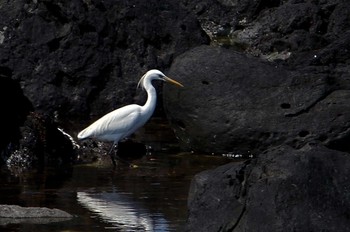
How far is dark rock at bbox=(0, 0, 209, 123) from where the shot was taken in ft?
59.3

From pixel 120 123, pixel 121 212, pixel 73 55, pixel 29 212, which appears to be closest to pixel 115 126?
pixel 120 123

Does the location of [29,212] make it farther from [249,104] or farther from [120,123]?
[249,104]

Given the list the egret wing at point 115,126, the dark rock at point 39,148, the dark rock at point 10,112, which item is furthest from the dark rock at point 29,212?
the egret wing at point 115,126

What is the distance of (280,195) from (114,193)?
4511 millimetres

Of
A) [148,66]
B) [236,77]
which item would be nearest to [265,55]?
[148,66]

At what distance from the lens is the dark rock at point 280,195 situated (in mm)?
8008

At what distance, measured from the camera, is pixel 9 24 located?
60.1 feet

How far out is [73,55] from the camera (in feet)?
60.2

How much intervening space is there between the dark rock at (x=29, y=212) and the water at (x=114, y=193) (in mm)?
108

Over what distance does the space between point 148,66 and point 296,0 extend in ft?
27.8

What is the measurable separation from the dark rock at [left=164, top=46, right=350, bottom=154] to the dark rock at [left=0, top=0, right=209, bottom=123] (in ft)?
9.29

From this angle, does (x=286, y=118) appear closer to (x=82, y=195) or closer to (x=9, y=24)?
(x=82, y=195)

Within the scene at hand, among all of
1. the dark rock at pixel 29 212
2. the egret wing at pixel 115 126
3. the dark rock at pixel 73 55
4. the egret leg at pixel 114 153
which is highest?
the dark rock at pixel 73 55

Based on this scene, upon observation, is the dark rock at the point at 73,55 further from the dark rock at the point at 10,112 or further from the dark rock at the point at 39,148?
the dark rock at the point at 39,148
